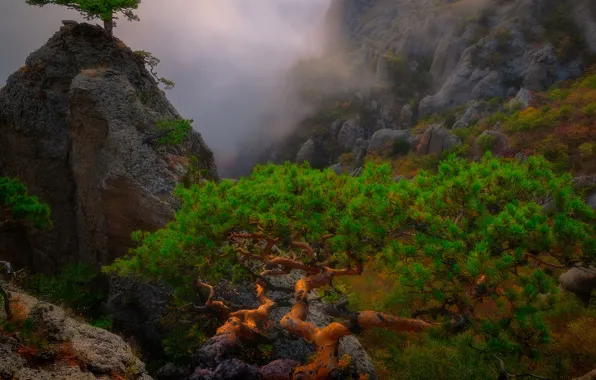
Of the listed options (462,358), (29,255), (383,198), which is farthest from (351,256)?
(29,255)

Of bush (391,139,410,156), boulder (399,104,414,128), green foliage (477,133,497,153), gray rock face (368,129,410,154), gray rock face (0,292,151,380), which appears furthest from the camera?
boulder (399,104,414,128)

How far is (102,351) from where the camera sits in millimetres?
9555

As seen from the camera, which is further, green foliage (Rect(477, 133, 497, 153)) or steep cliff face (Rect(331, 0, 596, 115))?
steep cliff face (Rect(331, 0, 596, 115))

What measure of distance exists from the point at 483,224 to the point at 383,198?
232cm

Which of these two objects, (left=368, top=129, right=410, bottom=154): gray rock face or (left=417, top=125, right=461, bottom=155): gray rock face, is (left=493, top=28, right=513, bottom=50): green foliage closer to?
(left=368, top=129, right=410, bottom=154): gray rock face

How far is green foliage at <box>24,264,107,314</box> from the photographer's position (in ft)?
55.9

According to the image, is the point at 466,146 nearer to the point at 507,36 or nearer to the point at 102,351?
the point at 507,36

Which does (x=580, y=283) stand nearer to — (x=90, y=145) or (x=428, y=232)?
(x=428, y=232)

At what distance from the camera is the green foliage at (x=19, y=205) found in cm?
1046

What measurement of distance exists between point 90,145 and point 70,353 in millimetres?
14008

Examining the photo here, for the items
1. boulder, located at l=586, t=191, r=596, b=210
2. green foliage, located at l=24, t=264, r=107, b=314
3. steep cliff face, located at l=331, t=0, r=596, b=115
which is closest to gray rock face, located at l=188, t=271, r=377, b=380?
green foliage, located at l=24, t=264, r=107, b=314

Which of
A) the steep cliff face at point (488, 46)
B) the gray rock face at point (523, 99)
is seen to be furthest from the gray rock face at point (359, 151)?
the gray rock face at point (523, 99)

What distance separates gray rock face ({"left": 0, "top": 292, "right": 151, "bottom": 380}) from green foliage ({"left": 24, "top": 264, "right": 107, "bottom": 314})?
6418 mm

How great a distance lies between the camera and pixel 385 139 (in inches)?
2749
